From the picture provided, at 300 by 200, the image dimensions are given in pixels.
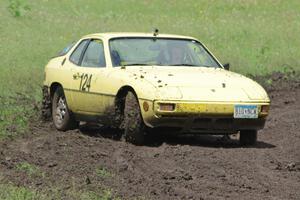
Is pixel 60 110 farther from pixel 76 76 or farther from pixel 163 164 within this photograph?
pixel 163 164

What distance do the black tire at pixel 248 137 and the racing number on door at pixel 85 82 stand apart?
215 centimetres

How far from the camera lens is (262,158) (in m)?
11.2

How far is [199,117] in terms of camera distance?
11.9 metres

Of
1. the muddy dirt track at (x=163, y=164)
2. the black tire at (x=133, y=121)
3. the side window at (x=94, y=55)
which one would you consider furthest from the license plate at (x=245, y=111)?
the side window at (x=94, y=55)

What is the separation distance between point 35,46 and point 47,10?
30.4ft

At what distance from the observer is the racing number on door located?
13.4 meters

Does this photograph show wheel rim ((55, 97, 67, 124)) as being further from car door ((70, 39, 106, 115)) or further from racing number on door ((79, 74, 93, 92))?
racing number on door ((79, 74, 93, 92))

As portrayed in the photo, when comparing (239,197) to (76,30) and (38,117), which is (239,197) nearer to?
(38,117)

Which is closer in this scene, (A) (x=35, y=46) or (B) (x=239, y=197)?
(B) (x=239, y=197)

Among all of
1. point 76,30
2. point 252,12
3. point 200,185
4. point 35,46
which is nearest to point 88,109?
point 200,185

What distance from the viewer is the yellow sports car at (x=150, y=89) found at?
11906 mm

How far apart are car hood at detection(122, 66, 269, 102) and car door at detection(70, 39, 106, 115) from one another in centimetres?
60

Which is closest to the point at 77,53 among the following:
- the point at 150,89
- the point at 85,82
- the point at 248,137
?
the point at 85,82

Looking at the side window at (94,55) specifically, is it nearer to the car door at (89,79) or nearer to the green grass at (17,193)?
the car door at (89,79)
